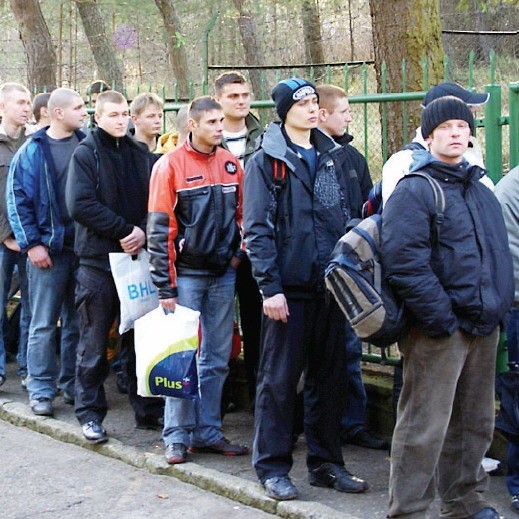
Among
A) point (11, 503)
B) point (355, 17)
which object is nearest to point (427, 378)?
point (11, 503)

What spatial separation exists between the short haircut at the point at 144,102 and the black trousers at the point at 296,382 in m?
2.18

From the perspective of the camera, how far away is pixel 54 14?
21.4 m

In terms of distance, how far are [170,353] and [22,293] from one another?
8.35 feet

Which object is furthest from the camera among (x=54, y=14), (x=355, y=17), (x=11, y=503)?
Answer: (x=54, y=14)

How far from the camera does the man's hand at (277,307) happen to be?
5309 millimetres

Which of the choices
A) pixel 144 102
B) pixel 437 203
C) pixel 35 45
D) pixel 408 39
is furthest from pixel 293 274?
pixel 35 45

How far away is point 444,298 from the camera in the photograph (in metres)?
4.54

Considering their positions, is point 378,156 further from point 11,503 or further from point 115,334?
point 11,503

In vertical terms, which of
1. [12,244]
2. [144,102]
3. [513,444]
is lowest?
[513,444]

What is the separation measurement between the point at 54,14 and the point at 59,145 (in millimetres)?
15054

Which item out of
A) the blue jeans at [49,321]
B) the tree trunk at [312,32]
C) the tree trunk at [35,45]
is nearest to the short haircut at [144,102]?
the blue jeans at [49,321]

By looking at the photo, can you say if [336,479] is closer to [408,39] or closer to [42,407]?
[42,407]

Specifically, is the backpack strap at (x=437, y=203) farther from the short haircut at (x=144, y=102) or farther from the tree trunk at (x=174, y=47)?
the tree trunk at (x=174, y=47)

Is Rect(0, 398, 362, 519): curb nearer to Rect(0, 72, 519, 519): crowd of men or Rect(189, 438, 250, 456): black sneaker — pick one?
Rect(0, 72, 519, 519): crowd of men
